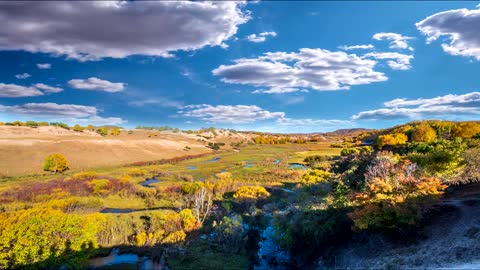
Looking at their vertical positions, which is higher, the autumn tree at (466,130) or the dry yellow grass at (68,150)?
the autumn tree at (466,130)

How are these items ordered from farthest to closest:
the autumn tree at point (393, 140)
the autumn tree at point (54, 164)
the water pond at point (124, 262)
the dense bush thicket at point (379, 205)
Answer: the autumn tree at point (393, 140)
the autumn tree at point (54, 164)
the water pond at point (124, 262)
the dense bush thicket at point (379, 205)

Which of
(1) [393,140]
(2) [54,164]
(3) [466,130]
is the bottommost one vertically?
(2) [54,164]

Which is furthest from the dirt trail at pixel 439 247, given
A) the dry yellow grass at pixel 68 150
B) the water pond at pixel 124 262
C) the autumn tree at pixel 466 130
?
the dry yellow grass at pixel 68 150

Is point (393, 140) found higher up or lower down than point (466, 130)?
lower down

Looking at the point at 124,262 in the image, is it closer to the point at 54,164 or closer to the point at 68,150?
the point at 54,164

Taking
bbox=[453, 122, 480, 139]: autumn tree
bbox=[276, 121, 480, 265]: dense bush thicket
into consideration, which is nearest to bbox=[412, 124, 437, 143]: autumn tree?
bbox=[453, 122, 480, 139]: autumn tree

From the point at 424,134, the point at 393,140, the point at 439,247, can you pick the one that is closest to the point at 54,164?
the point at 439,247

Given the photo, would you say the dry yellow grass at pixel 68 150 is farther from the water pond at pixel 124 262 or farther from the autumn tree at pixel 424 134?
the autumn tree at pixel 424 134

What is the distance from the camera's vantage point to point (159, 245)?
1096 inches

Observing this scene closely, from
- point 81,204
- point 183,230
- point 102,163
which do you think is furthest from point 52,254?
point 102,163

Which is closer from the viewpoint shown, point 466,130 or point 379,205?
point 379,205

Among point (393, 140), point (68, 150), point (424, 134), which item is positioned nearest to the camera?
point (424, 134)

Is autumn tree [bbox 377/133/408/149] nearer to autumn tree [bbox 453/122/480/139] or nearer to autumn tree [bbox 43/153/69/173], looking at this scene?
autumn tree [bbox 453/122/480/139]

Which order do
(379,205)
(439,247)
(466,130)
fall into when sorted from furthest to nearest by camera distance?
(466,130) < (379,205) < (439,247)
